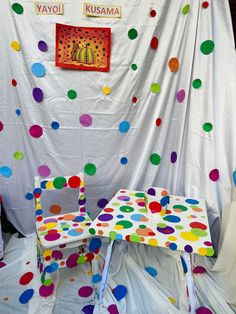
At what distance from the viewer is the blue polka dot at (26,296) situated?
1368 millimetres

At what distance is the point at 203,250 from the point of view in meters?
1.05

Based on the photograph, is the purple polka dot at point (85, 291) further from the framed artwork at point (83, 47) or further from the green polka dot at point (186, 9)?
the green polka dot at point (186, 9)

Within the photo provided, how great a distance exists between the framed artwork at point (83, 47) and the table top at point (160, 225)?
2.84 feet

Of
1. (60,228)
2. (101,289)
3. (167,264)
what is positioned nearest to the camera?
(101,289)

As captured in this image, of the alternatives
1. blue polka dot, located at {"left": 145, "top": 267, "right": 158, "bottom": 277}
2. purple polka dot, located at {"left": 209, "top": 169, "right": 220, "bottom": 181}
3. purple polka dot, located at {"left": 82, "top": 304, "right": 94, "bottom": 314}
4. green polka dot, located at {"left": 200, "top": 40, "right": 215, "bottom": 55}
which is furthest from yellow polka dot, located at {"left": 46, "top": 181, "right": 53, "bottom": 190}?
green polka dot, located at {"left": 200, "top": 40, "right": 215, "bottom": 55}

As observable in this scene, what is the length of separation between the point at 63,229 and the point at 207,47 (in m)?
1.35

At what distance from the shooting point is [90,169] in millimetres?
1802

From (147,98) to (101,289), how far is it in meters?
1.17

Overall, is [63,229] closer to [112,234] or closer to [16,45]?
[112,234]

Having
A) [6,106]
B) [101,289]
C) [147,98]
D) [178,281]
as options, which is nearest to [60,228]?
[101,289]

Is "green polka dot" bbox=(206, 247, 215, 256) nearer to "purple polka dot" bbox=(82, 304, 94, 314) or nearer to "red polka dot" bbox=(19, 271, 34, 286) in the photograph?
"purple polka dot" bbox=(82, 304, 94, 314)

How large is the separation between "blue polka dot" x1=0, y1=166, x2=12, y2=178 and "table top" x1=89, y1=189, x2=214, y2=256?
824 mm

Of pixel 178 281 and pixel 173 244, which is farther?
pixel 178 281

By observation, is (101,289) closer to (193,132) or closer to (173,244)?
(173,244)
